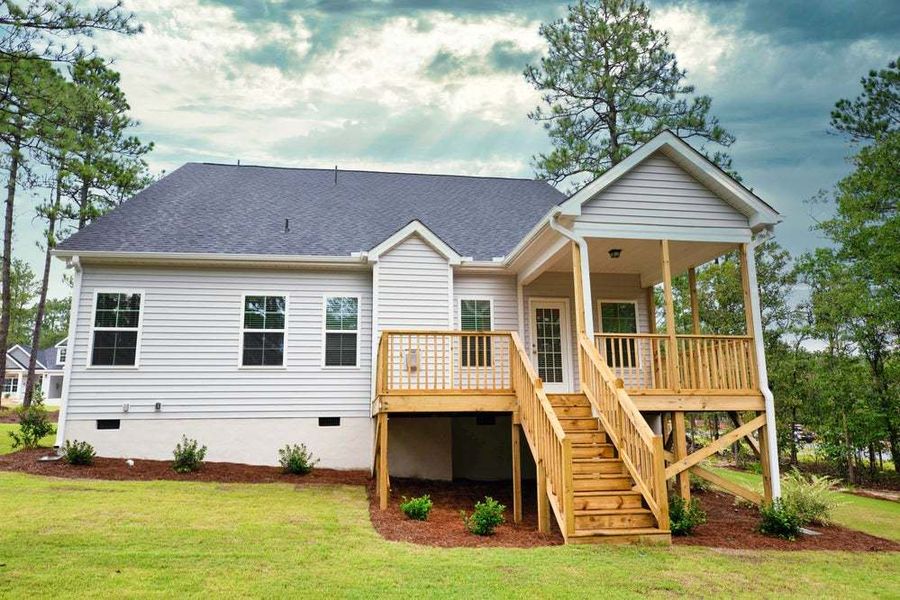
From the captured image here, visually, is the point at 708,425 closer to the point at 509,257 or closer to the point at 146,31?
the point at 509,257

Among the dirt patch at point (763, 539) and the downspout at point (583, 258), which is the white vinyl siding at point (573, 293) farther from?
the dirt patch at point (763, 539)

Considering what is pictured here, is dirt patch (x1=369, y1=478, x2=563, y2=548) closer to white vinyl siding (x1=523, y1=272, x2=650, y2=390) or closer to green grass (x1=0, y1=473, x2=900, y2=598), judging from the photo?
green grass (x1=0, y1=473, x2=900, y2=598)

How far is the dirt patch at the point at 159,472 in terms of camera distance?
379 inches

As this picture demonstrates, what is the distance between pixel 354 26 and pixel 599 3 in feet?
33.1

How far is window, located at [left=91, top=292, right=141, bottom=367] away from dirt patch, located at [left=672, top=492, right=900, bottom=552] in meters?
10.1

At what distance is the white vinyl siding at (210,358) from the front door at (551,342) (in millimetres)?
3601

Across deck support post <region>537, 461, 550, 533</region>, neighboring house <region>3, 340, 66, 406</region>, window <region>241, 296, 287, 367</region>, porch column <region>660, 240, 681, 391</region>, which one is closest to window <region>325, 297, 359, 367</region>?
window <region>241, 296, 287, 367</region>

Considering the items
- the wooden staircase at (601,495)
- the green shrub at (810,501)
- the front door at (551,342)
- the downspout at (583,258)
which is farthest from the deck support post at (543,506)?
the front door at (551,342)

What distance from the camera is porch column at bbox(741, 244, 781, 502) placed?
887 cm

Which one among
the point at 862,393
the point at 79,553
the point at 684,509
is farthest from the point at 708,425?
the point at 79,553

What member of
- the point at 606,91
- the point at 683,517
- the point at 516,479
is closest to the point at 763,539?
the point at 683,517

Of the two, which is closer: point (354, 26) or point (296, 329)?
point (296, 329)

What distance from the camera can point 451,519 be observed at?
26.4ft

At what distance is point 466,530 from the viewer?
7293mm
